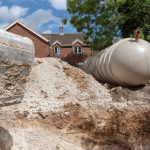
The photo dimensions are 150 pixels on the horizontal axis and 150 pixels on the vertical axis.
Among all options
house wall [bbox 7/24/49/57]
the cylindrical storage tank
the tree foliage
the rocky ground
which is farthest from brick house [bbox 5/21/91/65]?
the rocky ground

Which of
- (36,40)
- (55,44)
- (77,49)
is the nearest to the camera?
(36,40)

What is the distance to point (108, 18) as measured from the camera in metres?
24.0

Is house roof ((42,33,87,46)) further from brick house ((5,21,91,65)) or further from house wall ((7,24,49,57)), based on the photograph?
house wall ((7,24,49,57))

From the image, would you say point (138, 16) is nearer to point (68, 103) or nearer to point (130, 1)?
point (130, 1)

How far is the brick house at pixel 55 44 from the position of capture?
2024 inches

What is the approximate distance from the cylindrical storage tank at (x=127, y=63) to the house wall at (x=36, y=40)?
129 feet

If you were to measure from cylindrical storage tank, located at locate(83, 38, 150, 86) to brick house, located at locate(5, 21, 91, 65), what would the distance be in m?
35.6

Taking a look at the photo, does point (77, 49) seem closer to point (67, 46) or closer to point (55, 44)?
point (67, 46)

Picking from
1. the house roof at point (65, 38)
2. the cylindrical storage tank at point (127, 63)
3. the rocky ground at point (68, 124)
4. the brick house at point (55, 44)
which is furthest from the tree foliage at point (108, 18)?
the house roof at point (65, 38)

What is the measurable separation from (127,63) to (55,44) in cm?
4276

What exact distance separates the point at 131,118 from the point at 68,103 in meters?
1.25

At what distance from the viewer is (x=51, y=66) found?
35.0ft

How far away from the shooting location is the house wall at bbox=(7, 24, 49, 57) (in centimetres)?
5141

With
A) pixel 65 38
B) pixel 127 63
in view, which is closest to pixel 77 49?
pixel 65 38
